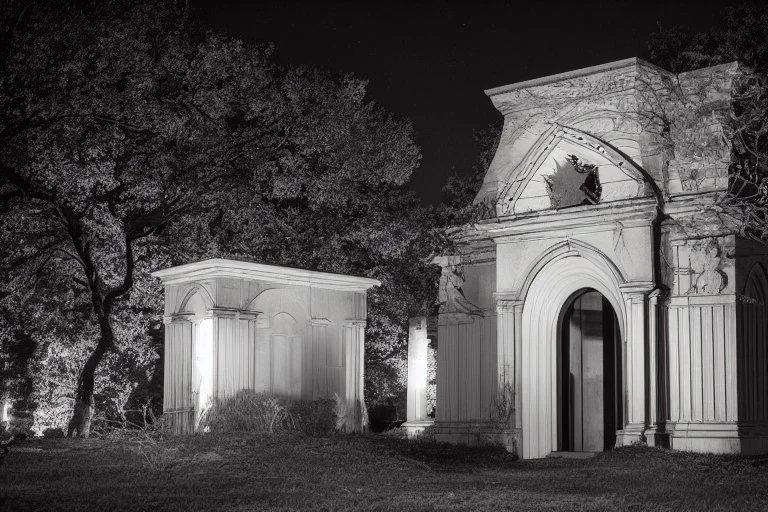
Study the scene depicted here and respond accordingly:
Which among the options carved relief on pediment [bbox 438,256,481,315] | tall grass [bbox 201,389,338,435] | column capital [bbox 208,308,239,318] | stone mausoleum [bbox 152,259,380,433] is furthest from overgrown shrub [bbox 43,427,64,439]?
carved relief on pediment [bbox 438,256,481,315]

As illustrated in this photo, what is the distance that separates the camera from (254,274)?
2228 cm

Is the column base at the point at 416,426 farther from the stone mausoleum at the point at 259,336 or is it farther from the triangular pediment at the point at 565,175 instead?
the triangular pediment at the point at 565,175

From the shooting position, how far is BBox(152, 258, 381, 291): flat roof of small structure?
21781 millimetres

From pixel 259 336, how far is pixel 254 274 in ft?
4.89

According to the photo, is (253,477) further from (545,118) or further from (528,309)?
(545,118)

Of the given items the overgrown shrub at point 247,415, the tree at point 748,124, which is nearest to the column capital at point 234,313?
the overgrown shrub at point 247,415

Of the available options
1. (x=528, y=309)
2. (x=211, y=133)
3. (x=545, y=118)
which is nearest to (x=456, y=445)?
(x=528, y=309)

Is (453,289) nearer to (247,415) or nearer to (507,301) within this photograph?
(507,301)

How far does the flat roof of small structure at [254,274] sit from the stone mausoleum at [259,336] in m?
0.02

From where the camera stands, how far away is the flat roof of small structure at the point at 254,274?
21781mm

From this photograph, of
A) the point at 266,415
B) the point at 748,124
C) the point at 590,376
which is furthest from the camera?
the point at 590,376

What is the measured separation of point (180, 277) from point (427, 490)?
10254mm

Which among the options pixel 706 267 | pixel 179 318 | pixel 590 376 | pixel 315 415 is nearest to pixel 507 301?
pixel 590 376

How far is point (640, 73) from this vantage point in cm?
1977
